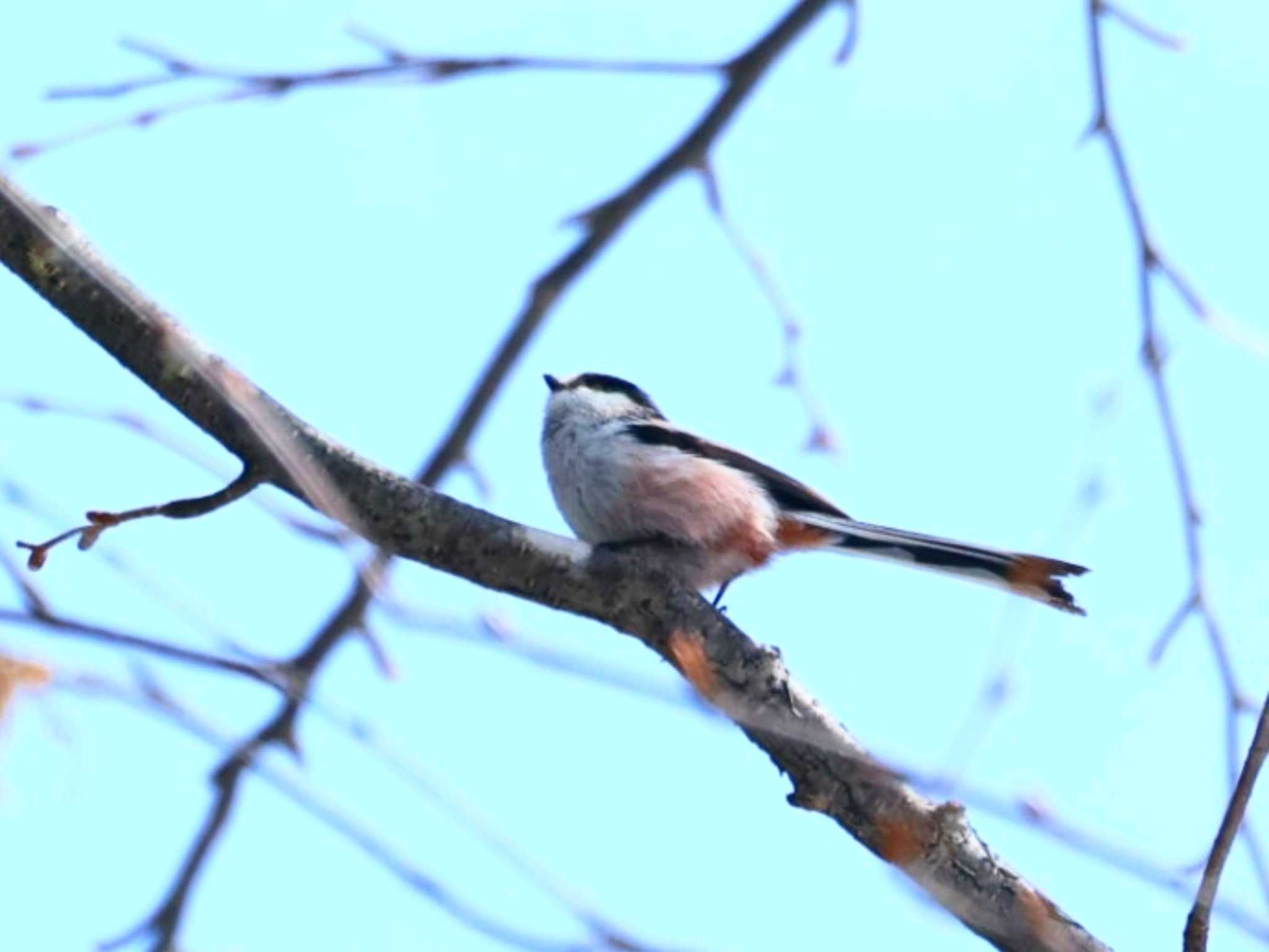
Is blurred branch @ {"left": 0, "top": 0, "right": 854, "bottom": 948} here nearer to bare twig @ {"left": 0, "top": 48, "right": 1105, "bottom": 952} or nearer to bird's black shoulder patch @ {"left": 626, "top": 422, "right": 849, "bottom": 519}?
bare twig @ {"left": 0, "top": 48, "right": 1105, "bottom": 952}

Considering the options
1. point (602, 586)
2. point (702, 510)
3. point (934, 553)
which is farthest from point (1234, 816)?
point (702, 510)

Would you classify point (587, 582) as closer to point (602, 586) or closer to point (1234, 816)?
point (602, 586)

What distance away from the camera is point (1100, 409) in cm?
242

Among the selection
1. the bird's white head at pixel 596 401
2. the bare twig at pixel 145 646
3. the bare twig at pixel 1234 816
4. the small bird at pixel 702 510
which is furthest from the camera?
the bird's white head at pixel 596 401

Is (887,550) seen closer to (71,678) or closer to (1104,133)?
(1104,133)

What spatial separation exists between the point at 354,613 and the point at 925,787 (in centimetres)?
210

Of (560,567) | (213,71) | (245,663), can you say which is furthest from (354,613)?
(245,663)

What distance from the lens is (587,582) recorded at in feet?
9.84

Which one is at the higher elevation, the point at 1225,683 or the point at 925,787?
the point at 1225,683

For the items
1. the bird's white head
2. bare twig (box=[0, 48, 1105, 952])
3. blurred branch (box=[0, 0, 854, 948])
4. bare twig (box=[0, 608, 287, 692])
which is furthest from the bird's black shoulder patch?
bare twig (box=[0, 608, 287, 692])

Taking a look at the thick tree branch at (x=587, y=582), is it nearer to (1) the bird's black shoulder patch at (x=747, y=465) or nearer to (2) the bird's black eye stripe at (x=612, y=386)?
(1) the bird's black shoulder patch at (x=747, y=465)

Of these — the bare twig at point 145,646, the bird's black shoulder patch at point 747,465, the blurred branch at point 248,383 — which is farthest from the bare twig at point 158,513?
the bird's black shoulder patch at point 747,465

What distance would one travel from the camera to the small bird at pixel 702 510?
412 centimetres

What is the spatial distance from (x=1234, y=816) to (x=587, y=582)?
1.17 m
